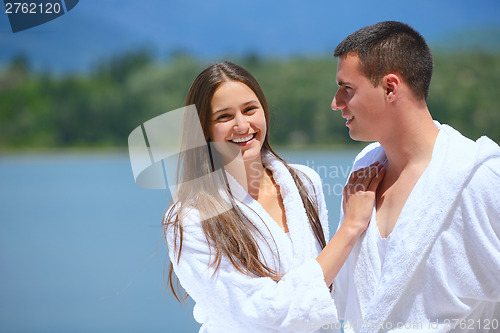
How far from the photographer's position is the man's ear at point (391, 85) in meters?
1.54

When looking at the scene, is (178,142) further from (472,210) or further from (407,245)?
(472,210)

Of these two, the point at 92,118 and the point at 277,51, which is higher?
the point at 277,51

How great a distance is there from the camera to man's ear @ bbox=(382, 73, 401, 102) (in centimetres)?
154

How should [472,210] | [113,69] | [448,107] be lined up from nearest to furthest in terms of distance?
[472,210] < [448,107] < [113,69]

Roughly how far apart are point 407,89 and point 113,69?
74.8 feet

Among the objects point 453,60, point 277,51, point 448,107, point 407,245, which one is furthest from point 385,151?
point 277,51

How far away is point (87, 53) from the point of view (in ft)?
85.3

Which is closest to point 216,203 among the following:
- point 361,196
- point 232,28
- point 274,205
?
point 274,205

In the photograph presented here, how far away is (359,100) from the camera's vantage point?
5.21ft

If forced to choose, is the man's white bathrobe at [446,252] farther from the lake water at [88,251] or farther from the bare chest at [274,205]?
the lake water at [88,251]

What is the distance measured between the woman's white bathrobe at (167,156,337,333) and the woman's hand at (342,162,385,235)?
0.52ft

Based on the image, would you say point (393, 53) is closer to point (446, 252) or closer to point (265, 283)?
point (446, 252)

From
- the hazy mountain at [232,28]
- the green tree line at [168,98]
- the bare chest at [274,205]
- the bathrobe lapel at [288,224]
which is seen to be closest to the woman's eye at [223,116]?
the bathrobe lapel at [288,224]

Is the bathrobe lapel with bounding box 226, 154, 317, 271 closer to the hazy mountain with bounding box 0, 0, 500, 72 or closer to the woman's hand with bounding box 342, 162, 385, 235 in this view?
the woman's hand with bounding box 342, 162, 385, 235
